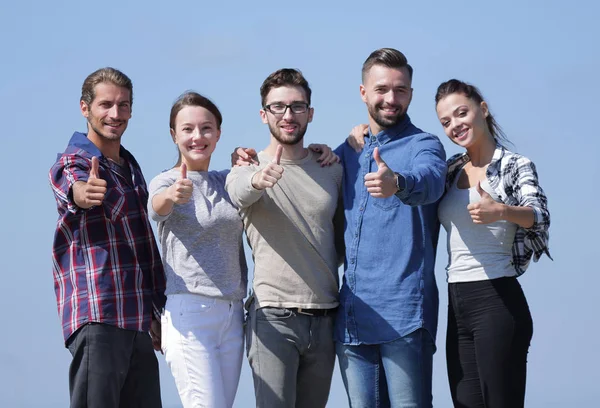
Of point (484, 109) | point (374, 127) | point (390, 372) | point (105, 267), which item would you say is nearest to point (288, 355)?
point (390, 372)

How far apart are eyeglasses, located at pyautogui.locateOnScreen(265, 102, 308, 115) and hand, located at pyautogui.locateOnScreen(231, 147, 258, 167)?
324 millimetres

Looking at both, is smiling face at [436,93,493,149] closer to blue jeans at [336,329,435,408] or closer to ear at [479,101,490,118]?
ear at [479,101,490,118]

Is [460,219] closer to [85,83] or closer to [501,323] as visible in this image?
[501,323]

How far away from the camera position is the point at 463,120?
5.38 metres

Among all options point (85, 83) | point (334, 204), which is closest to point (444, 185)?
point (334, 204)

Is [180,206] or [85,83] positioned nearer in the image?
[180,206]

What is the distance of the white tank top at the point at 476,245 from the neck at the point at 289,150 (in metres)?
1.10

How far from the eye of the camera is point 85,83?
5.66 m

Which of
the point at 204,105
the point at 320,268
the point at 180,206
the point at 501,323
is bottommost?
the point at 501,323

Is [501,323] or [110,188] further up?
[110,188]

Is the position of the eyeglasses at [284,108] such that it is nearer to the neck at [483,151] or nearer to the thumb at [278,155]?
the thumb at [278,155]

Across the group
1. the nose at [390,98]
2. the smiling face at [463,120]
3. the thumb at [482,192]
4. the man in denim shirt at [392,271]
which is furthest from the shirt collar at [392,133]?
the thumb at [482,192]

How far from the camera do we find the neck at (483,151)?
542 cm

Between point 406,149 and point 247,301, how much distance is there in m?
1.47
